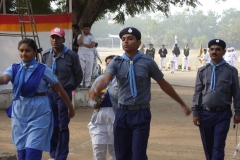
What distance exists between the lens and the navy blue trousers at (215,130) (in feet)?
20.7

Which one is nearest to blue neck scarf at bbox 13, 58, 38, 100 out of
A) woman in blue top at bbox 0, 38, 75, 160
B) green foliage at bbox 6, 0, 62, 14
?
woman in blue top at bbox 0, 38, 75, 160

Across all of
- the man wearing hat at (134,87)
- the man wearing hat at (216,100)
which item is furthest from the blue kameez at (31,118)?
the man wearing hat at (216,100)

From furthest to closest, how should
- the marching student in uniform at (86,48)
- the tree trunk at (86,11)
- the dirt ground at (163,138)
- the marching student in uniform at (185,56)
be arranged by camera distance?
the marching student in uniform at (185,56), the tree trunk at (86,11), the marching student in uniform at (86,48), the dirt ground at (163,138)

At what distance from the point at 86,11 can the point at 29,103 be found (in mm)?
11577

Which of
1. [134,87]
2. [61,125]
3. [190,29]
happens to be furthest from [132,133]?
[190,29]

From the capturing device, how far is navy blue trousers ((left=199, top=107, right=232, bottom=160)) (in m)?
6.30

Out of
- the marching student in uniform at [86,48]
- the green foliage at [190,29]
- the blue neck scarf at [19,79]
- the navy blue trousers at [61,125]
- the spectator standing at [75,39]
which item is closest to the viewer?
the blue neck scarf at [19,79]

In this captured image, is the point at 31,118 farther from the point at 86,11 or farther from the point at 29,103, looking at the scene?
the point at 86,11

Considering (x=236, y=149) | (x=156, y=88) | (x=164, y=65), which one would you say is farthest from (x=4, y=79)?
(x=164, y=65)

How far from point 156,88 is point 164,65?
53.2 feet

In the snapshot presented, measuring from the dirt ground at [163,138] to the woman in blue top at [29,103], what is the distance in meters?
2.10

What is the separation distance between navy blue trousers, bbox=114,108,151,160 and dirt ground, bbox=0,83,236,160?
2.27 meters

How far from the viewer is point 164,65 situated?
3544cm

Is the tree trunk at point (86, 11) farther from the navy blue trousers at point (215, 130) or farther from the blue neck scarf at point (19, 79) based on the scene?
the blue neck scarf at point (19, 79)
